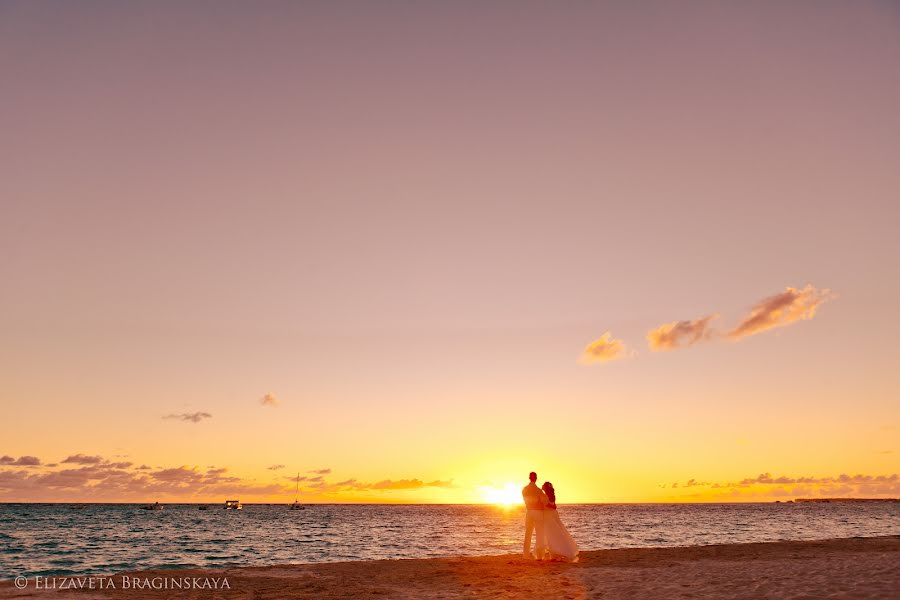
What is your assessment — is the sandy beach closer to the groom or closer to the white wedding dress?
the white wedding dress

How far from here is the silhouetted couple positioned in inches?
874

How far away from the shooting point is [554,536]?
73.7 feet

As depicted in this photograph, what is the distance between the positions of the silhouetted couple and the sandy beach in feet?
2.10

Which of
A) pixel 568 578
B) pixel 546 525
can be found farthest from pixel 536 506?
Result: pixel 568 578

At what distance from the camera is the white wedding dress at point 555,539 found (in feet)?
73.2

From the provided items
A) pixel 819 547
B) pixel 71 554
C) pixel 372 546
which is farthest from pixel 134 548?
pixel 819 547

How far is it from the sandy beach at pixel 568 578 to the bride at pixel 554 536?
54 cm

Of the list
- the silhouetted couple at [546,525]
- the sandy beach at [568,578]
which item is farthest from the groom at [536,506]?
the sandy beach at [568,578]

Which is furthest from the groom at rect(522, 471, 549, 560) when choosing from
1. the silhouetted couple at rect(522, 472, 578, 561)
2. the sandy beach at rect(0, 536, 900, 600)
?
the sandy beach at rect(0, 536, 900, 600)

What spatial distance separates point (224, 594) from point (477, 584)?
6.65m

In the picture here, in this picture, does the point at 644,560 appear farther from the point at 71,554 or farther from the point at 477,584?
the point at 71,554

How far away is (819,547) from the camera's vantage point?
2714 centimetres

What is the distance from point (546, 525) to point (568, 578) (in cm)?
382

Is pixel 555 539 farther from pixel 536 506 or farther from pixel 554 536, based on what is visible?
pixel 536 506
